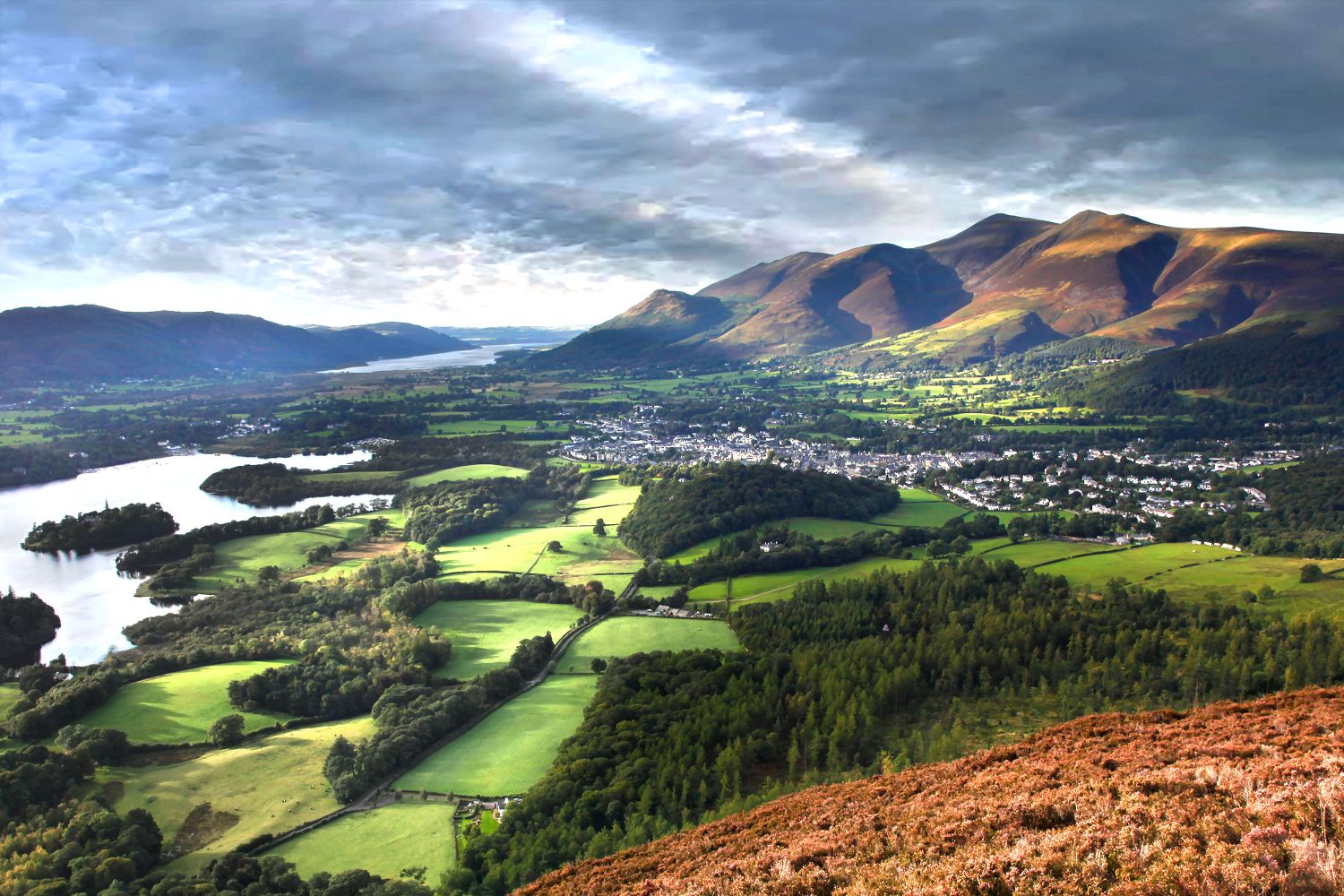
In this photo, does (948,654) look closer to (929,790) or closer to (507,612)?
(929,790)

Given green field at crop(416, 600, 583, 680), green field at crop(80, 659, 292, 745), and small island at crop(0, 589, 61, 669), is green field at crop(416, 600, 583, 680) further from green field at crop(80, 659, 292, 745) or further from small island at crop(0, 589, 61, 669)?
small island at crop(0, 589, 61, 669)

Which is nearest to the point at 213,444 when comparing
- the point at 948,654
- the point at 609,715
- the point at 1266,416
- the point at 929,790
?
the point at 609,715

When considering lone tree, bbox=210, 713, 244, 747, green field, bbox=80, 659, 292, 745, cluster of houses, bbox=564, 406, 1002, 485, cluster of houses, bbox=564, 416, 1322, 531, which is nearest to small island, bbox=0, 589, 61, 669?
green field, bbox=80, 659, 292, 745

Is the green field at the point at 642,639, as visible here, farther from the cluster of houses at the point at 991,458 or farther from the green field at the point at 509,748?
the cluster of houses at the point at 991,458

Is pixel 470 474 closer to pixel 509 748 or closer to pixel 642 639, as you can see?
pixel 642 639

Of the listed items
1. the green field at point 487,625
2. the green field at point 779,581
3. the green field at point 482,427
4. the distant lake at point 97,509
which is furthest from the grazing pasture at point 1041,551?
the green field at point 482,427
